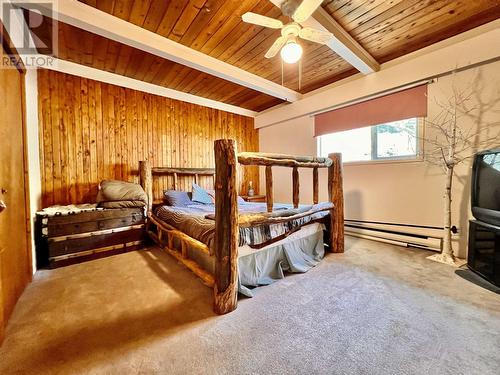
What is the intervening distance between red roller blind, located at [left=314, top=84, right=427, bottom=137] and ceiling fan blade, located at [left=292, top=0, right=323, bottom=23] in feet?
7.17

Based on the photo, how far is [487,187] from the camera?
2.09 meters

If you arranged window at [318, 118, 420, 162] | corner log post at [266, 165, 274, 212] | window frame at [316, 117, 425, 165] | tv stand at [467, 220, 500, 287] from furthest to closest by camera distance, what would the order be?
window at [318, 118, 420, 162], window frame at [316, 117, 425, 165], corner log post at [266, 165, 274, 212], tv stand at [467, 220, 500, 287]

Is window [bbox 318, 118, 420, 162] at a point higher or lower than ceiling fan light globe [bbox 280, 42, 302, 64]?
lower

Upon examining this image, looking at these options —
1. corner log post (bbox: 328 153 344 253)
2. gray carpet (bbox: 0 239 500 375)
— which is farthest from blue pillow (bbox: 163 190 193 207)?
corner log post (bbox: 328 153 344 253)

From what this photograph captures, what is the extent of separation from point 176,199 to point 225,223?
2130 mm

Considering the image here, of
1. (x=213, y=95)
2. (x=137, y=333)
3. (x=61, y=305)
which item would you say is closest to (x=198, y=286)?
(x=137, y=333)

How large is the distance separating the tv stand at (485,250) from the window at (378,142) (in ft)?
4.29

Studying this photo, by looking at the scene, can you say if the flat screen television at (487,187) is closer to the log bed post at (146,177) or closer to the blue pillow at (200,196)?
the blue pillow at (200,196)

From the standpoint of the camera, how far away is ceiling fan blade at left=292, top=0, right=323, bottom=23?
5.24ft

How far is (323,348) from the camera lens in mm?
1266

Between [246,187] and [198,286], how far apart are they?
130 inches

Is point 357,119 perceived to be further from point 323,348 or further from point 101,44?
point 101,44

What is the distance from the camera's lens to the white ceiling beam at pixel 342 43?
7.11ft

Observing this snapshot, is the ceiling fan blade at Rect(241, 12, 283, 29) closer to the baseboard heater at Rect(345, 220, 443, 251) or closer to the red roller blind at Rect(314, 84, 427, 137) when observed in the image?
the red roller blind at Rect(314, 84, 427, 137)
